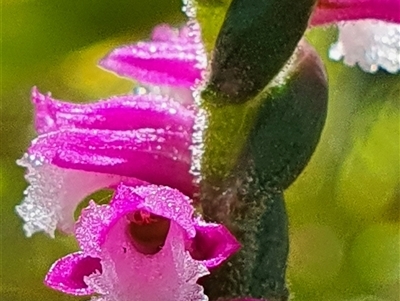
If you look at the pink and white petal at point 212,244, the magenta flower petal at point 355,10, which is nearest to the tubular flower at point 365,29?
the magenta flower petal at point 355,10

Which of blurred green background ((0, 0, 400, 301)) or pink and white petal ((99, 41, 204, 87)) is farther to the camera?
blurred green background ((0, 0, 400, 301))

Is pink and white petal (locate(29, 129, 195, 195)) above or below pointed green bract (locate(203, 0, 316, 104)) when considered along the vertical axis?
below

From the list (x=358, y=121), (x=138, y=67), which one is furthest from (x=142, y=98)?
(x=358, y=121)

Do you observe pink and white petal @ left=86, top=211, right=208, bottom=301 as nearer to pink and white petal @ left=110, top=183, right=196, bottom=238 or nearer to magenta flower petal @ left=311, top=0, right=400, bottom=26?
pink and white petal @ left=110, top=183, right=196, bottom=238

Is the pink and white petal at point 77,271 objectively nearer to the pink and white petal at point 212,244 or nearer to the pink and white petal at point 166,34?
the pink and white petal at point 212,244

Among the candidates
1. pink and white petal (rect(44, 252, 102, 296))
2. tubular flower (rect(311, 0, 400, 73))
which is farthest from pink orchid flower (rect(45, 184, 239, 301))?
tubular flower (rect(311, 0, 400, 73))

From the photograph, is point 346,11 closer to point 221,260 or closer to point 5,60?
point 221,260

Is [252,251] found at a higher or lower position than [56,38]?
lower
